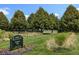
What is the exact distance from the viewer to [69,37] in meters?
7.68

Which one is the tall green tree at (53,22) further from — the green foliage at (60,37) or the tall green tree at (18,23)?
the tall green tree at (18,23)

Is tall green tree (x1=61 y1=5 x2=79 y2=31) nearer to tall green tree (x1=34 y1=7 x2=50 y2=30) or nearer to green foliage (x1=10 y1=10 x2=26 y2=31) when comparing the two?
tall green tree (x1=34 y1=7 x2=50 y2=30)

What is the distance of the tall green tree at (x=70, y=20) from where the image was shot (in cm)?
766

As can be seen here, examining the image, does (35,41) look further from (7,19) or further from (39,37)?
(7,19)

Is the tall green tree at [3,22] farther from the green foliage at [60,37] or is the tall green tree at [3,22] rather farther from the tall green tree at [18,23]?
the green foliage at [60,37]

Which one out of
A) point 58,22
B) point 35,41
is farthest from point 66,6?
point 35,41

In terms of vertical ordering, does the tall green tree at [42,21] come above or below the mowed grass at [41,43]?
above

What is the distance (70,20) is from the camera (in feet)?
25.3

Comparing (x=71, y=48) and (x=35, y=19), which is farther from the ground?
(x=35, y=19)

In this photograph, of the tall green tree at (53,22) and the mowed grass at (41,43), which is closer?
the mowed grass at (41,43)

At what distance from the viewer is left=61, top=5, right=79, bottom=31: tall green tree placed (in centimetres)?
766

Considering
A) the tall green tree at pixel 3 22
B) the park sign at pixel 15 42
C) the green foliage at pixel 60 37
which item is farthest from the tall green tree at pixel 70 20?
the tall green tree at pixel 3 22

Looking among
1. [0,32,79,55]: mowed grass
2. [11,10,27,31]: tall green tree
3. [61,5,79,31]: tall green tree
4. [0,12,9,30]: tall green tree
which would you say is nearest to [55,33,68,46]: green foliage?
[0,32,79,55]: mowed grass
